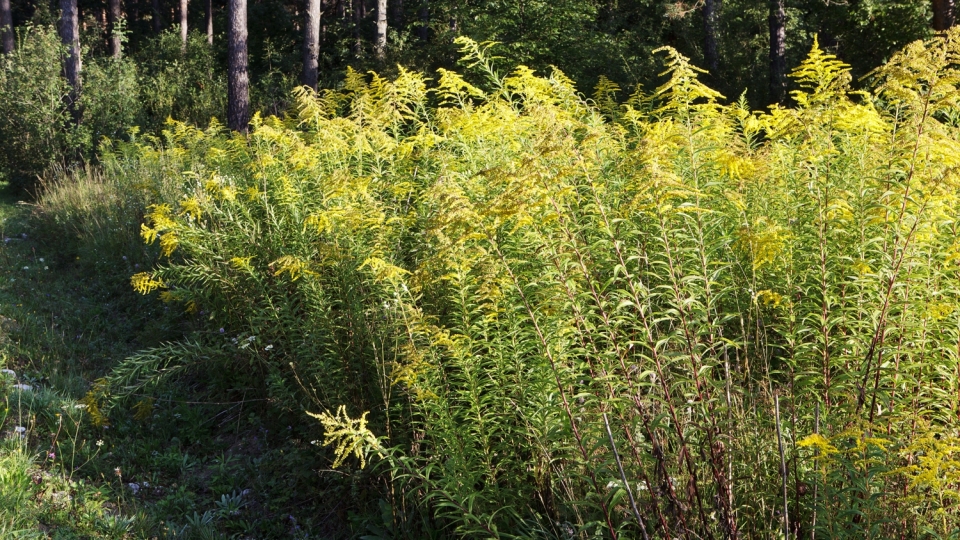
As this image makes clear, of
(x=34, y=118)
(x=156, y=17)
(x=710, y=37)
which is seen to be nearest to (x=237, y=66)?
(x=34, y=118)

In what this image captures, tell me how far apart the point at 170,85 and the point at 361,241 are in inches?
599

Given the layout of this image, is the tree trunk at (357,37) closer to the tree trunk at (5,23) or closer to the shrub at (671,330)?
the tree trunk at (5,23)

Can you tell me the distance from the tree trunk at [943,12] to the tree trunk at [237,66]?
11.2m

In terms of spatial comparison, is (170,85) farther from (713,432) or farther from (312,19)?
(713,432)

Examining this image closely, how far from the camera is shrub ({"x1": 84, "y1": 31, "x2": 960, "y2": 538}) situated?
2652mm

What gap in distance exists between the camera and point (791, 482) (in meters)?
2.76

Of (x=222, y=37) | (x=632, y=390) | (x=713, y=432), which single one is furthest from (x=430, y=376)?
(x=222, y=37)

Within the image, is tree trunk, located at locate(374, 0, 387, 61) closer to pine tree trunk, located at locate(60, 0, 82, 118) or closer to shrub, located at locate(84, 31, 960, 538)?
pine tree trunk, located at locate(60, 0, 82, 118)

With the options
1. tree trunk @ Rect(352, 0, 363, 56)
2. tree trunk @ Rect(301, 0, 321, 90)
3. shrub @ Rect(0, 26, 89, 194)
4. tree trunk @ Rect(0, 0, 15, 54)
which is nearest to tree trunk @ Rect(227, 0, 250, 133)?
tree trunk @ Rect(301, 0, 321, 90)

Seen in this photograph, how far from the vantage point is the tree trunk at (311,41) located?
51.4ft

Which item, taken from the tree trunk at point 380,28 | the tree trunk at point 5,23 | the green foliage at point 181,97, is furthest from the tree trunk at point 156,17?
the tree trunk at point 380,28

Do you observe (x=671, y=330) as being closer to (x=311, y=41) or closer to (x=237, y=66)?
(x=237, y=66)

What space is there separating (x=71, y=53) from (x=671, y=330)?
16.2 metres

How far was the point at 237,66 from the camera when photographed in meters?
13.7
